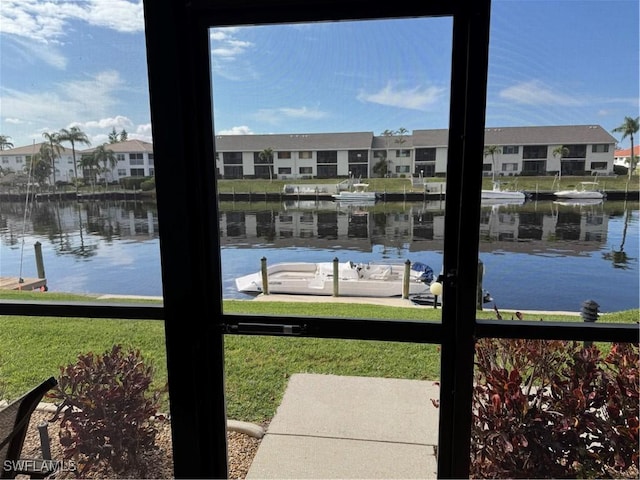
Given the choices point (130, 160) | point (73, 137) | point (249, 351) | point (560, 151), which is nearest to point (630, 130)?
point (560, 151)

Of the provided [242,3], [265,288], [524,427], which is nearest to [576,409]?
[524,427]

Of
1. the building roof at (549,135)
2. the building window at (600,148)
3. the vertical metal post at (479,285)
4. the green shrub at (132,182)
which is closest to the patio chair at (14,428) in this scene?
the green shrub at (132,182)

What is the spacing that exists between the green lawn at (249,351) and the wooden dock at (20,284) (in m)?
0.03

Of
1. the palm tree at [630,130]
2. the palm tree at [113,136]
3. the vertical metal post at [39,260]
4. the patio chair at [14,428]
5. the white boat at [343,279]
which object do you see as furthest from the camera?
the vertical metal post at [39,260]

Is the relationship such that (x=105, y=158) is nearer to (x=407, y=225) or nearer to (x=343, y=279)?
(x=343, y=279)

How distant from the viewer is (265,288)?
5.32 ft

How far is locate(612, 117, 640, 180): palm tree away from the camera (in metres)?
1.42

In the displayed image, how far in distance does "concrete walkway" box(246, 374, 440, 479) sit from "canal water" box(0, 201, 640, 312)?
595 mm

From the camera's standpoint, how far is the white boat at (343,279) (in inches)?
60.3

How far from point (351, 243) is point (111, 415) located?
54.1 inches

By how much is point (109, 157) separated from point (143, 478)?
4.77 ft

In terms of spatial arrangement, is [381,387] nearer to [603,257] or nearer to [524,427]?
[524,427]

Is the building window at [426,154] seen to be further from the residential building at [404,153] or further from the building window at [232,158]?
the building window at [232,158]

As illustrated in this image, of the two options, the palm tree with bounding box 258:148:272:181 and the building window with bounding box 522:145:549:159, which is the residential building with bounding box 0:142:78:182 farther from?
the building window with bounding box 522:145:549:159
